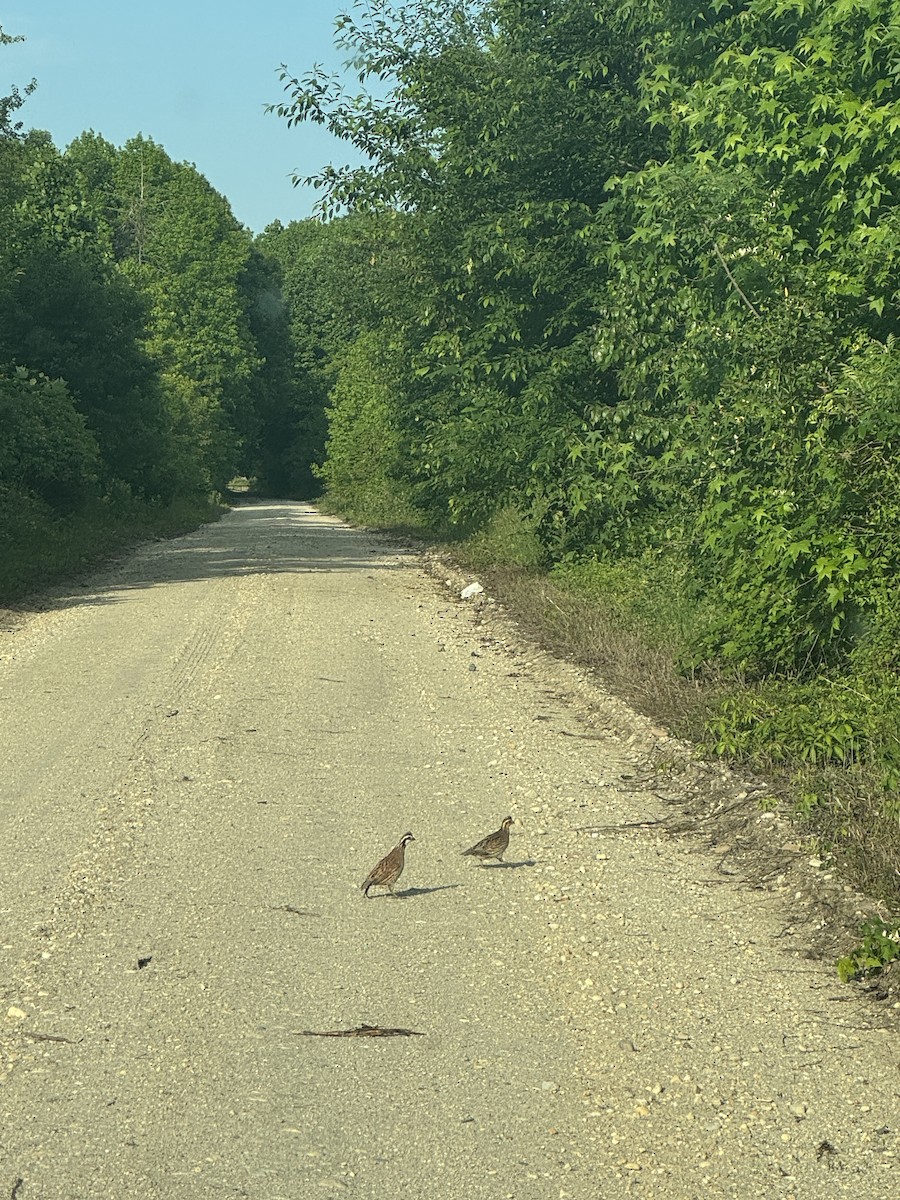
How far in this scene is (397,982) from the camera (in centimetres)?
564

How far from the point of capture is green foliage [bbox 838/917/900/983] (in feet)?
18.3

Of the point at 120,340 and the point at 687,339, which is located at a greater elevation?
the point at 120,340

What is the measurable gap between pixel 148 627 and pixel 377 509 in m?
31.2

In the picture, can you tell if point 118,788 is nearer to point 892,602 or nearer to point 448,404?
point 892,602

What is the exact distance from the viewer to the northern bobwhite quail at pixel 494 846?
23.3 feet

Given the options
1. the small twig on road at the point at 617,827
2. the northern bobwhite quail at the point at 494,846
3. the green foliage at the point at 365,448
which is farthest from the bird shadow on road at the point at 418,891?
the green foliage at the point at 365,448

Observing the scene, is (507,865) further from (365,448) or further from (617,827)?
(365,448)

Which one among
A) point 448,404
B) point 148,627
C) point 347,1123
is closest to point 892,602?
point 347,1123

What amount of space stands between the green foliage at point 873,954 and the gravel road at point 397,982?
89 millimetres

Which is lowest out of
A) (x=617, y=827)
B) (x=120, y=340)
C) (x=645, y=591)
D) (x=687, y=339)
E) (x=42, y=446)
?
(x=617, y=827)

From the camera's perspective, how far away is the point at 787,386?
9.73 meters

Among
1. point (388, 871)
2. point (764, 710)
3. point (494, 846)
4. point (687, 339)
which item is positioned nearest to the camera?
point (388, 871)

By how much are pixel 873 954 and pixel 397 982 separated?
1824mm

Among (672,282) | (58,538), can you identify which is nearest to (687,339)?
(672,282)
